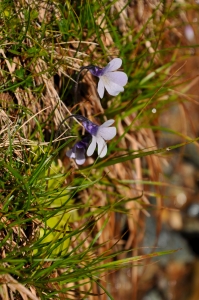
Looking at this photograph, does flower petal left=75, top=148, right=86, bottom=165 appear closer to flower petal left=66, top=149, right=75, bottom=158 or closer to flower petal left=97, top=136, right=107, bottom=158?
flower petal left=66, top=149, right=75, bottom=158

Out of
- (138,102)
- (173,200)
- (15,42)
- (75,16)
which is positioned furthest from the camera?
(173,200)

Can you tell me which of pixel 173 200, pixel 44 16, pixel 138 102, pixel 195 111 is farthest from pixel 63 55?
pixel 173 200

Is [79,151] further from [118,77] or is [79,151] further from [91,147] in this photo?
[118,77]

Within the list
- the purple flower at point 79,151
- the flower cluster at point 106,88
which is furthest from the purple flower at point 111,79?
the purple flower at point 79,151

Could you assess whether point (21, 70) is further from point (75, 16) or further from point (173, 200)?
point (173, 200)

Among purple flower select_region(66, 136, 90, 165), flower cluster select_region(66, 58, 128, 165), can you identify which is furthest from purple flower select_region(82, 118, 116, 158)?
purple flower select_region(66, 136, 90, 165)

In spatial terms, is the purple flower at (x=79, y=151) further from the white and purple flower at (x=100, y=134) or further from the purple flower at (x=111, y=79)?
the purple flower at (x=111, y=79)
